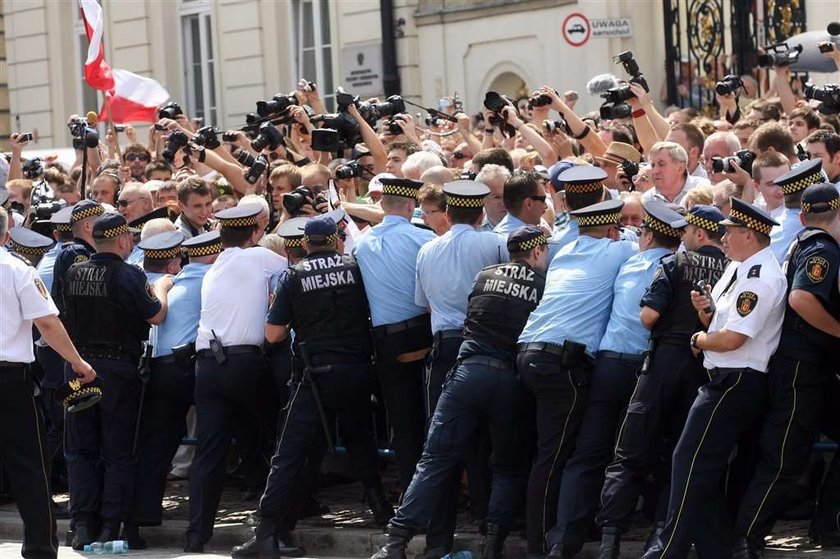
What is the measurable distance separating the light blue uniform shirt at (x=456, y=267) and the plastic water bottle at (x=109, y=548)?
2.39 metres

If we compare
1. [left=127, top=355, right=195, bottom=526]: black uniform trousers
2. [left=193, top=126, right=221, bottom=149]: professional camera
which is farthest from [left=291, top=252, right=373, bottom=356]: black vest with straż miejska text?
[left=193, top=126, right=221, bottom=149]: professional camera

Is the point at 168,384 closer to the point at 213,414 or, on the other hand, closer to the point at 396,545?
the point at 213,414

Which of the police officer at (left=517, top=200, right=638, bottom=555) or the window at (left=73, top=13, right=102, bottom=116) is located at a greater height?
the window at (left=73, top=13, right=102, bottom=116)

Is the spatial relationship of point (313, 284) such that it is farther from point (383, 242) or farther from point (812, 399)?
point (812, 399)

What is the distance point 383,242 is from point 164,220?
169 centimetres

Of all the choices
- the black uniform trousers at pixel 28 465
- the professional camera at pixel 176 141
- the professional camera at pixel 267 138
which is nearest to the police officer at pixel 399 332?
the black uniform trousers at pixel 28 465

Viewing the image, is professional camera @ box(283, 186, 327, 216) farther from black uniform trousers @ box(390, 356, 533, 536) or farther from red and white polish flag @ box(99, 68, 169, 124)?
red and white polish flag @ box(99, 68, 169, 124)

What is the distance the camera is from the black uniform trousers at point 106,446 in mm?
10742

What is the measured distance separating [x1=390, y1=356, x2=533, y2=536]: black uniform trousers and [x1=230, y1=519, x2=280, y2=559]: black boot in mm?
936

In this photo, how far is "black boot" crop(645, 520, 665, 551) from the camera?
28.9 feet

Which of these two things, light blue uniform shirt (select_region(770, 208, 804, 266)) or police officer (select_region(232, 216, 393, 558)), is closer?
light blue uniform shirt (select_region(770, 208, 804, 266))

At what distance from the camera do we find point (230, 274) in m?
10.5

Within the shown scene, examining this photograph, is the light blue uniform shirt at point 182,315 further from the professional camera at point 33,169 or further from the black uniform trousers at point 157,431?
the professional camera at point 33,169

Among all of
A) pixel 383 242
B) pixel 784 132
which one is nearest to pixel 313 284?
pixel 383 242
